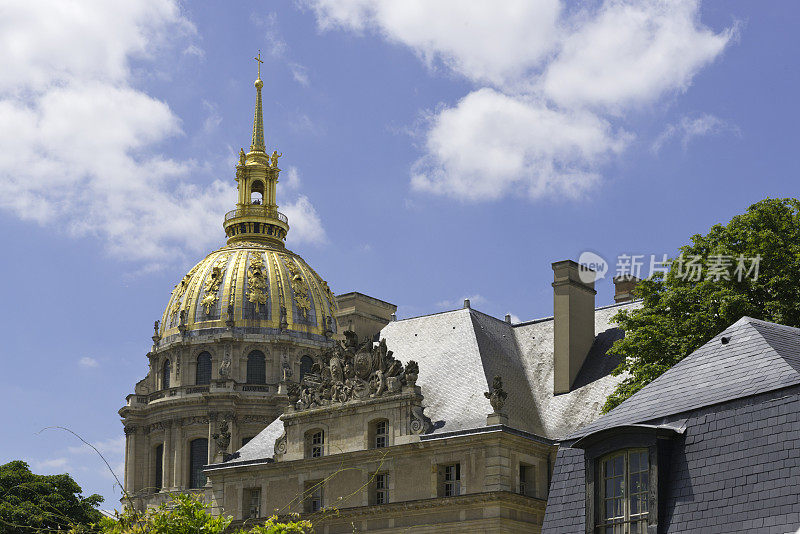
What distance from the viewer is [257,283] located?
357ft

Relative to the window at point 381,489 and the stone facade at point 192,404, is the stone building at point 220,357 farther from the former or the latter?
the window at point 381,489

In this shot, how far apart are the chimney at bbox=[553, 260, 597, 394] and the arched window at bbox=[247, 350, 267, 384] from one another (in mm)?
57026

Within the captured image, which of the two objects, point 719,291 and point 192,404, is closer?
point 719,291

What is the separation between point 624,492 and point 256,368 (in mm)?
85570

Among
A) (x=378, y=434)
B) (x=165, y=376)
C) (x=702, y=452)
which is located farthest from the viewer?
(x=165, y=376)

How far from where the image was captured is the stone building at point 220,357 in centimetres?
10038

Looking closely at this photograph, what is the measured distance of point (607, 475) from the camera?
69.7 ft

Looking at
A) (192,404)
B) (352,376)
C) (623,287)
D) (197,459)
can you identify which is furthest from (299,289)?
(352,376)

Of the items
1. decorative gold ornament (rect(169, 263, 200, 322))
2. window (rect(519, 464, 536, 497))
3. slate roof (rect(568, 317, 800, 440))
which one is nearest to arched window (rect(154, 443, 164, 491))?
decorative gold ornament (rect(169, 263, 200, 322))

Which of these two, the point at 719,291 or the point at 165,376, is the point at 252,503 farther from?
the point at 165,376

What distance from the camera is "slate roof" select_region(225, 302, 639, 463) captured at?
4778 centimetres

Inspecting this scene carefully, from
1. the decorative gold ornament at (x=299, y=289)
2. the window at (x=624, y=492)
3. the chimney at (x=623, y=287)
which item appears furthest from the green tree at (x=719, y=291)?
the decorative gold ornament at (x=299, y=289)

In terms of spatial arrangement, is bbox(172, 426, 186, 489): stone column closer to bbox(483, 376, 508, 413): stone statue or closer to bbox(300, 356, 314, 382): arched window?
bbox(300, 356, 314, 382): arched window

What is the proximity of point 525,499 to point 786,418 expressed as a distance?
27872 mm
